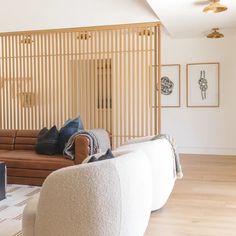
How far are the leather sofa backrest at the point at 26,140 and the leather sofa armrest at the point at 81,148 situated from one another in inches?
41.7

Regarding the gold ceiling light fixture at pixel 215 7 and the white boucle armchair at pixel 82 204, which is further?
the gold ceiling light fixture at pixel 215 7

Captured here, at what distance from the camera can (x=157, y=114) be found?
5355 millimetres

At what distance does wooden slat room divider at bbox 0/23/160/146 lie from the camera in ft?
17.9

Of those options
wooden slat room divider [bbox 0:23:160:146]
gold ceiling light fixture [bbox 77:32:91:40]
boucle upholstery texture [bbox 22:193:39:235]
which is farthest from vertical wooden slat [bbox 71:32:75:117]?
boucle upholstery texture [bbox 22:193:39:235]

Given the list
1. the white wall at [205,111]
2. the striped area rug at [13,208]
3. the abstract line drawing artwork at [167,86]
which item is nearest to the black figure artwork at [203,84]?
the white wall at [205,111]

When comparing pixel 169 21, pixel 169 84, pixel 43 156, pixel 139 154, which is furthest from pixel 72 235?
pixel 169 84

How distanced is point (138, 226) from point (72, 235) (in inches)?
21.2

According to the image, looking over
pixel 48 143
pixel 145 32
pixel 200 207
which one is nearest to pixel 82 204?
pixel 200 207

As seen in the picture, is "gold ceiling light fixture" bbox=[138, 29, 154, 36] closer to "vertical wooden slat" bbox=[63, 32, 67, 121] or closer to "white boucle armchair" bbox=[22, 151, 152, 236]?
"vertical wooden slat" bbox=[63, 32, 67, 121]

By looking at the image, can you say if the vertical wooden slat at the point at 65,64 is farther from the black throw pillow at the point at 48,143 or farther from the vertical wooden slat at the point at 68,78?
the black throw pillow at the point at 48,143

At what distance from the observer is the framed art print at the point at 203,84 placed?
270 inches

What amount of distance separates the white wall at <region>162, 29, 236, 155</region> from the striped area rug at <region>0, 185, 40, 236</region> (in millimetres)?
3799

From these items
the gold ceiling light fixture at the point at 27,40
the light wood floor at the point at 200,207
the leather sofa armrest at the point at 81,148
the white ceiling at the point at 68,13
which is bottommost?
the light wood floor at the point at 200,207

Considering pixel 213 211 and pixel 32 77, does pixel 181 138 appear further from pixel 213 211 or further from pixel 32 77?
pixel 213 211
